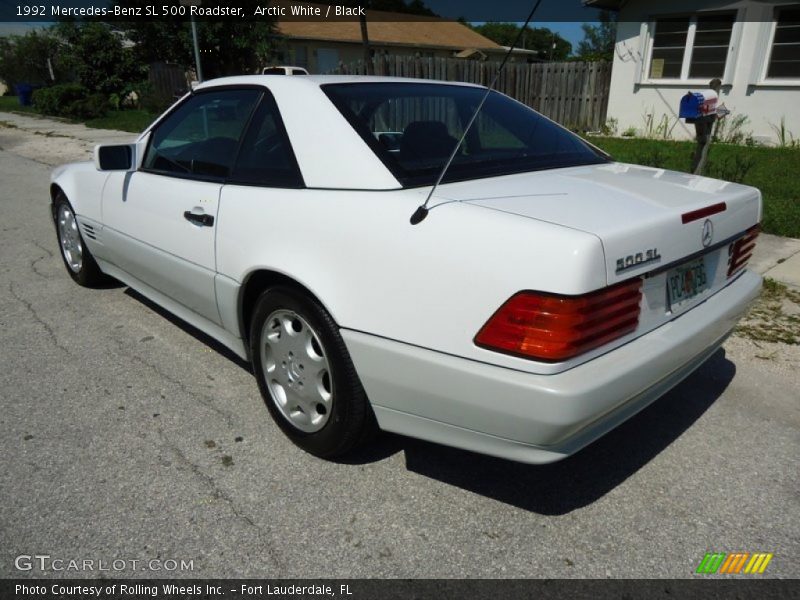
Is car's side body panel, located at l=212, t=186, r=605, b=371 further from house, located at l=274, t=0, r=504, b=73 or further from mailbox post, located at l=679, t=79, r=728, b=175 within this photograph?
house, located at l=274, t=0, r=504, b=73

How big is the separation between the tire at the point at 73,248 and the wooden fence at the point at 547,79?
37.2 ft

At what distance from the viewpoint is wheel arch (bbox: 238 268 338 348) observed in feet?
7.67

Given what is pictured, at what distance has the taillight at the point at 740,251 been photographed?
8.36 feet

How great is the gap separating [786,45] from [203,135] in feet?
40.4

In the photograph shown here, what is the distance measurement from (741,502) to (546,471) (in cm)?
74

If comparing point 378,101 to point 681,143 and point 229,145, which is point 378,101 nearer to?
point 229,145

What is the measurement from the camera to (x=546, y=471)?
2.52m

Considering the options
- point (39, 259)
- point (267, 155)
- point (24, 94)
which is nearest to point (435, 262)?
point (267, 155)

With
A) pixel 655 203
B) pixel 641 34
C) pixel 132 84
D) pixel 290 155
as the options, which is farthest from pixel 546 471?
pixel 132 84

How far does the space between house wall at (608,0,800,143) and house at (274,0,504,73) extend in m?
15.9

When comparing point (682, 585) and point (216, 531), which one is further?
point (216, 531)

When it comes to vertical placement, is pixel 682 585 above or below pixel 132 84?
below

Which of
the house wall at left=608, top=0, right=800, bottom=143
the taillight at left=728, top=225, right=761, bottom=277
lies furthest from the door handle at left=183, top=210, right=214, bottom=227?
the house wall at left=608, top=0, right=800, bottom=143

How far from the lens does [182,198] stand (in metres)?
3.02
